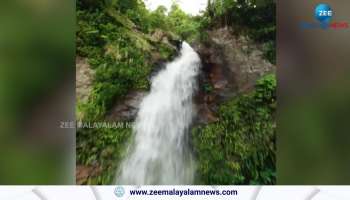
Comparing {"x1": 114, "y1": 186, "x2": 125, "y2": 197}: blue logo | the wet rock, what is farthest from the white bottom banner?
the wet rock

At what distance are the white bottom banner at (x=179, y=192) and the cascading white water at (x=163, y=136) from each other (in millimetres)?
62

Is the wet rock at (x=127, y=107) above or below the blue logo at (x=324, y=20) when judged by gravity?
below

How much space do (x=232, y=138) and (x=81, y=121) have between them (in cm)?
96

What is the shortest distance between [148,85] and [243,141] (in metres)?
0.70

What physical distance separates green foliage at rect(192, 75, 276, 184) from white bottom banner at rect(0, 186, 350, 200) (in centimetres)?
6

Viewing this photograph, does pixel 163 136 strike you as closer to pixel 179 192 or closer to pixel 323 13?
pixel 179 192

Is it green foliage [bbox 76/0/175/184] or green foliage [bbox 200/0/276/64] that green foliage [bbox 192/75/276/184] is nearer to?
green foliage [bbox 200/0/276/64]

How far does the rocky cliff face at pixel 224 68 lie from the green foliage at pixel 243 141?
64 millimetres

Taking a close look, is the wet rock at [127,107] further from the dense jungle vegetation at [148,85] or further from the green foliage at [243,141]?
the green foliage at [243,141]

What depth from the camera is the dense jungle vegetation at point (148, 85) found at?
9.46ft

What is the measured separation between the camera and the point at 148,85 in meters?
2.94

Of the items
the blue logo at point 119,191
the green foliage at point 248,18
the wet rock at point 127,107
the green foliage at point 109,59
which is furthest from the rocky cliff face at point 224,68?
the blue logo at point 119,191

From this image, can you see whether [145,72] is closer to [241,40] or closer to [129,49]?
[129,49]

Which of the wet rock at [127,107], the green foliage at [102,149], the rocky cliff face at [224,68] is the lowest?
the green foliage at [102,149]
